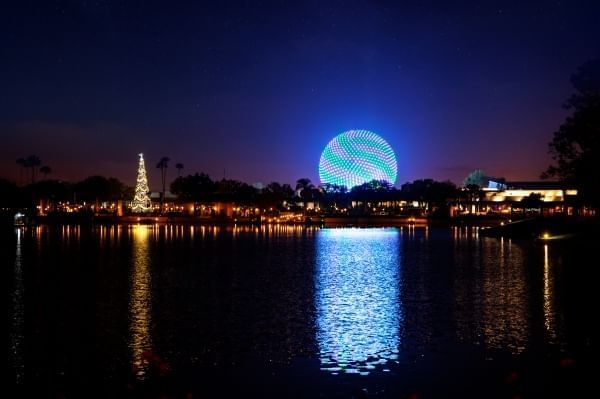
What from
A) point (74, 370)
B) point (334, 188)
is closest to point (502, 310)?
point (74, 370)

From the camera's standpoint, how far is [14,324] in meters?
16.9

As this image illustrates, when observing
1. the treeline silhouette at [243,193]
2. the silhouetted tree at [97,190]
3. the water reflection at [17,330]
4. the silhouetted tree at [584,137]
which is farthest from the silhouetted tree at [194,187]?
the water reflection at [17,330]

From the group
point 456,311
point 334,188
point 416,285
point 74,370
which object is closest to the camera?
point 74,370

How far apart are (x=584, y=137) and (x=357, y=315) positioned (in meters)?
32.6

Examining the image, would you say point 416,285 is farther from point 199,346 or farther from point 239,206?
point 239,206

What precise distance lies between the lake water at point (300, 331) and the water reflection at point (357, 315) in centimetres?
6

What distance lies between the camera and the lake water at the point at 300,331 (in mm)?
11875

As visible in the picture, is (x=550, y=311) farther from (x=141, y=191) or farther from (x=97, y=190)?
(x=97, y=190)

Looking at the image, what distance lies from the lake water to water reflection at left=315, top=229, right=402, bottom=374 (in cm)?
6

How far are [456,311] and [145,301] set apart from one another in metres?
9.19

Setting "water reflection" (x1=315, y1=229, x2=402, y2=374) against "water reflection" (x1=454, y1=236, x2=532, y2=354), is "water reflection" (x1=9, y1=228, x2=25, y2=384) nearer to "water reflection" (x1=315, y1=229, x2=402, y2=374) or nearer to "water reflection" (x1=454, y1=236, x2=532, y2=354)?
"water reflection" (x1=315, y1=229, x2=402, y2=374)

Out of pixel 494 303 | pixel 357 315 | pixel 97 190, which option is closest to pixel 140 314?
pixel 357 315

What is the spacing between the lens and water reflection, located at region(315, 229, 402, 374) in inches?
536

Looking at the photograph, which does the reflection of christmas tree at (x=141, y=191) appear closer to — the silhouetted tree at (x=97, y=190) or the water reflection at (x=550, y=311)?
the silhouetted tree at (x=97, y=190)
